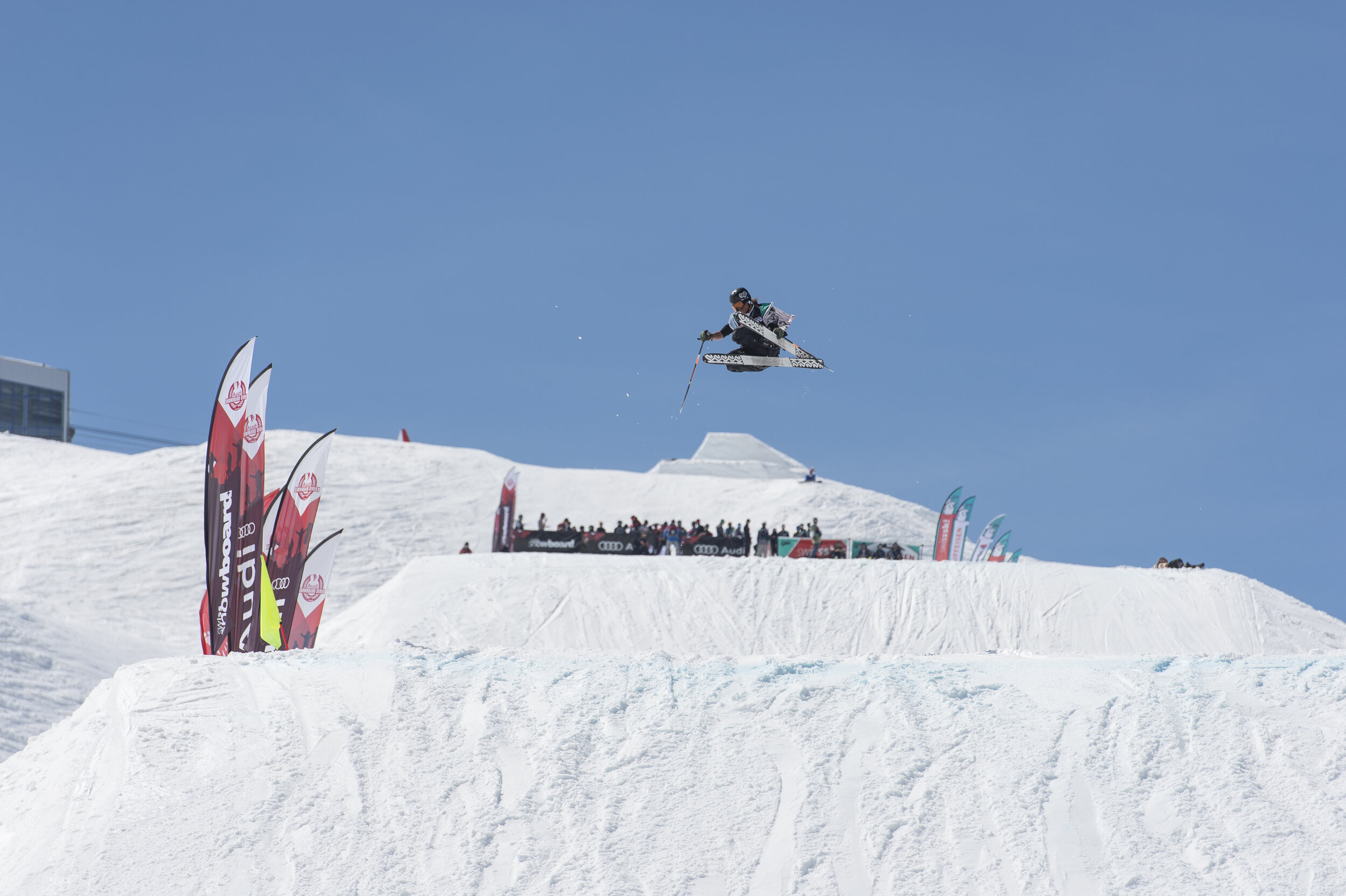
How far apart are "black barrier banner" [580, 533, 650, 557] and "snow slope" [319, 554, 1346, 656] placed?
51.2 inches

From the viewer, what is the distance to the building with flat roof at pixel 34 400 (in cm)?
6269

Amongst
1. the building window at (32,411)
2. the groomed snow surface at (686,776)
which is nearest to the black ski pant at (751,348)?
the groomed snow surface at (686,776)

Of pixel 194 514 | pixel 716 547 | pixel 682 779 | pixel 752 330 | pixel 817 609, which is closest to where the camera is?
pixel 682 779

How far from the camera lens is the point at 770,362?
15.3 meters

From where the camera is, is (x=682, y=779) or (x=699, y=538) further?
(x=699, y=538)

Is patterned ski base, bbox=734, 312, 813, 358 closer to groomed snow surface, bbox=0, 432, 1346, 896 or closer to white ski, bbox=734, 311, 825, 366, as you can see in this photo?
white ski, bbox=734, 311, 825, 366

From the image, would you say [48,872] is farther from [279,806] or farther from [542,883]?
[542,883]

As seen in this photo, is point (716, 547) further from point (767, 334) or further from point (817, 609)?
point (767, 334)

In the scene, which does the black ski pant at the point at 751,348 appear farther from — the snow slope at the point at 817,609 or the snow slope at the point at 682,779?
the snow slope at the point at 817,609

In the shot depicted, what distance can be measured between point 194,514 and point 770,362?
2824 centimetres

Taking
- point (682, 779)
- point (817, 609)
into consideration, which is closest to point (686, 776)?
point (682, 779)

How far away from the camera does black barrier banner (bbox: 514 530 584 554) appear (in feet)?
89.7

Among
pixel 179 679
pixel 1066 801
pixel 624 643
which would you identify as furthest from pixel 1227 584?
pixel 179 679

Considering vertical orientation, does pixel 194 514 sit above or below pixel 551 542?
above
